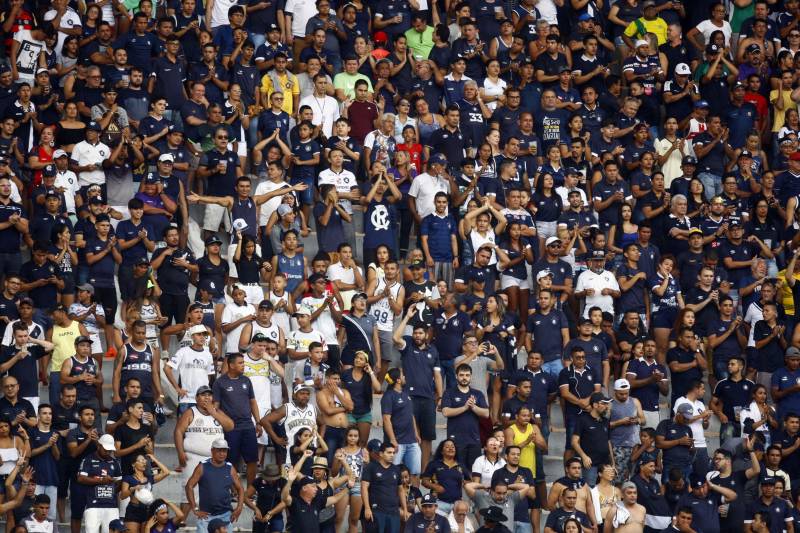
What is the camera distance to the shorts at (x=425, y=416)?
20.0 m

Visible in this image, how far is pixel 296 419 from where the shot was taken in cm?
1898

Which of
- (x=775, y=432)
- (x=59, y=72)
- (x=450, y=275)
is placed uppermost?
(x=59, y=72)

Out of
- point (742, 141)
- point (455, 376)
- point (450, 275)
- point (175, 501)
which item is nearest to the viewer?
point (175, 501)

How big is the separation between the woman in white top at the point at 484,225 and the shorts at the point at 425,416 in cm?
257

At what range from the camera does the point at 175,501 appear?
18953mm

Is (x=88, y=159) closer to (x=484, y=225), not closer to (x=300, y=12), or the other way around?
(x=300, y=12)

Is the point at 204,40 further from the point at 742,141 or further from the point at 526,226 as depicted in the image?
the point at 742,141

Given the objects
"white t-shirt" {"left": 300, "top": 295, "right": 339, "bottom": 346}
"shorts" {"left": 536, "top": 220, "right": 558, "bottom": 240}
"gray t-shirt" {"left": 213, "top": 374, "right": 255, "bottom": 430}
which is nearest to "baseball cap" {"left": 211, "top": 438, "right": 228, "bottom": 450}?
"gray t-shirt" {"left": 213, "top": 374, "right": 255, "bottom": 430}

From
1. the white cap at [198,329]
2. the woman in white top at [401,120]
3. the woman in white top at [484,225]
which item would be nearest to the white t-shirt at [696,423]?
the woman in white top at [484,225]

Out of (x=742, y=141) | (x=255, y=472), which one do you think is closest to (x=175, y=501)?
(x=255, y=472)

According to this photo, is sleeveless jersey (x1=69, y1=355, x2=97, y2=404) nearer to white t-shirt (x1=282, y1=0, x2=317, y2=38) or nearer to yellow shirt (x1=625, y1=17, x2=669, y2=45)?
white t-shirt (x1=282, y1=0, x2=317, y2=38)

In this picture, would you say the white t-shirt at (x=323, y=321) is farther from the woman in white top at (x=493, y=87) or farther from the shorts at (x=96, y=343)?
the woman in white top at (x=493, y=87)

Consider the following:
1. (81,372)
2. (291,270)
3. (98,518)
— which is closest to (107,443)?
(98,518)

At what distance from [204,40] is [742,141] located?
824 cm
